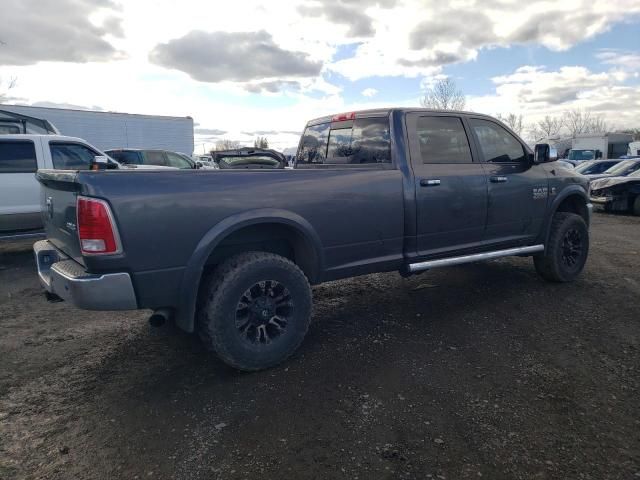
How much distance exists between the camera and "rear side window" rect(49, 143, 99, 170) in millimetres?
7199

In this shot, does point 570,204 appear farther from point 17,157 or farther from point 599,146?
point 599,146

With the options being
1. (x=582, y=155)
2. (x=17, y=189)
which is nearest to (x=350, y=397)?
(x=17, y=189)

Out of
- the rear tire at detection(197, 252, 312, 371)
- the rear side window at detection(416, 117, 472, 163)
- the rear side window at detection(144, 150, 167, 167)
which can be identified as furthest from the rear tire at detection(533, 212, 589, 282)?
the rear side window at detection(144, 150, 167, 167)

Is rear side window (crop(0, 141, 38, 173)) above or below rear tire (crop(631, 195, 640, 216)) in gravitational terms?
above

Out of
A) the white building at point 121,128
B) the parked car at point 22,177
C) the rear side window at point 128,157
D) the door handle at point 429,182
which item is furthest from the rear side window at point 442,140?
the white building at point 121,128

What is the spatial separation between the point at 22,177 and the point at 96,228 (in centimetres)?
525

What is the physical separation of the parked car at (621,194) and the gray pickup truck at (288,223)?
9.44 metres

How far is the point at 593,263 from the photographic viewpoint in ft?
21.4

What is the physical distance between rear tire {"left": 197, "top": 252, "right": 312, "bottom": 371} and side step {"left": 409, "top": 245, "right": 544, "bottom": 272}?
1180 mm

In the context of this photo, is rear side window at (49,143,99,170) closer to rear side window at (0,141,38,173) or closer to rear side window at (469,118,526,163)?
rear side window at (0,141,38,173)

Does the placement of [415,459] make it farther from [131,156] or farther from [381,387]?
[131,156]

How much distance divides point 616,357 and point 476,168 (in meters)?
2.03

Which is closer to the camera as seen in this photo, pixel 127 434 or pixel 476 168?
pixel 127 434

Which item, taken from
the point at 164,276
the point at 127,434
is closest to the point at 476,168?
the point at 164,276
